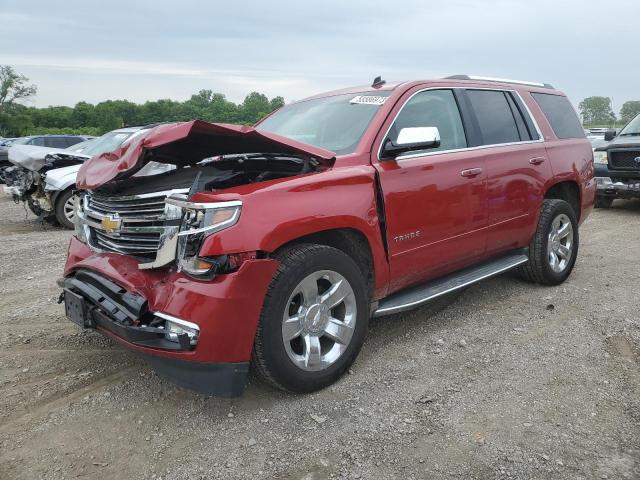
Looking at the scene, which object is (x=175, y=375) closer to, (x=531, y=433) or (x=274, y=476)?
(x=274, y=476)

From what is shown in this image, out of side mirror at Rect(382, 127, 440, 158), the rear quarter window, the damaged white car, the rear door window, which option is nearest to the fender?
side mirror at Rect(382, 127, 440, 158)

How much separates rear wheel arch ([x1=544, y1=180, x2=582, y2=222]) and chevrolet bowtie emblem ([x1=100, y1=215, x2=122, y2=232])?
12.5ft

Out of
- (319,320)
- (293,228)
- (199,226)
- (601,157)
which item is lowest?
(601,157)

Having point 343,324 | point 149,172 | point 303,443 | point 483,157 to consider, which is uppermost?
point 149,172

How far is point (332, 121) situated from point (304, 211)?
1.22 m

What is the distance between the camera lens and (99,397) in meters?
3.14

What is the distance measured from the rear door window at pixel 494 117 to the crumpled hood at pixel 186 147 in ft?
5.48

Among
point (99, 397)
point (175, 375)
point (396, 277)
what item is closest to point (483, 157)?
point (396, 277)

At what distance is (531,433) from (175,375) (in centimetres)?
184

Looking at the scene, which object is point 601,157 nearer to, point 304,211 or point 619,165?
point 619,165

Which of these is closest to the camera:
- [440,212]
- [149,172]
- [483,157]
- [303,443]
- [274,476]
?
[274,476]

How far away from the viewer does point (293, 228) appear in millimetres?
2848

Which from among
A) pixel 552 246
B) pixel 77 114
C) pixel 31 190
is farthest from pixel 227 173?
pixel 77 114

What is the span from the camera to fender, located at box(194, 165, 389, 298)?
2660 mm
